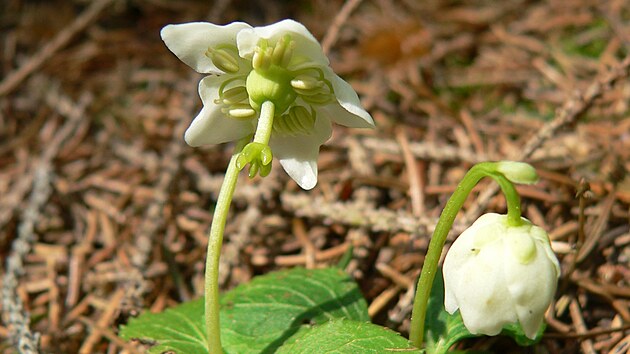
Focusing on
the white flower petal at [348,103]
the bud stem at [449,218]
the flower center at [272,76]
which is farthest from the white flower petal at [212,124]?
the bud stem at [449,218]

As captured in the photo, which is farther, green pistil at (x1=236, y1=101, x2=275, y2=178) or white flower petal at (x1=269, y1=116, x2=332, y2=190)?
white flower petal at (x1=269, y1=116, x2=332, y2=190)

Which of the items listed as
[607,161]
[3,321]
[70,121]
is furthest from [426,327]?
[70,121]

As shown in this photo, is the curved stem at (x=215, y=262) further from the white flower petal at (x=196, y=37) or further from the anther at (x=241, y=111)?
the white flower petal at (x=196, y=37)

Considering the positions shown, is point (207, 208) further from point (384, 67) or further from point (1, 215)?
point (384, 67)

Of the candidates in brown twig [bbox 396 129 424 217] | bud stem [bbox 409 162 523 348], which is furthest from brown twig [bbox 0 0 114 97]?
bud stem [bbox 409 162 523 348]

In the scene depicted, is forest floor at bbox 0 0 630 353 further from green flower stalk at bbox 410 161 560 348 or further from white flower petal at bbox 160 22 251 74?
white flower petal at bbox 160 22 251 74

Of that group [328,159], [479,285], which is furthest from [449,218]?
[328,159]
